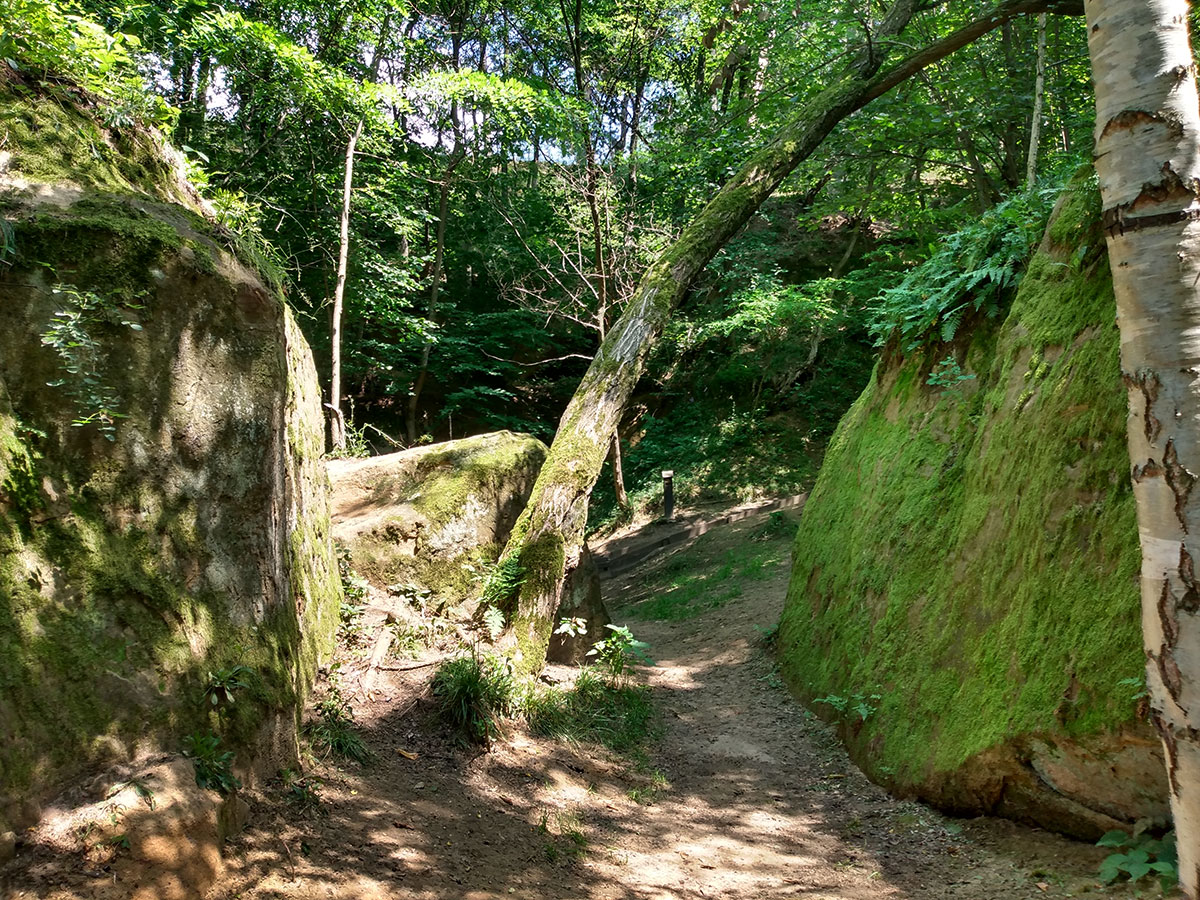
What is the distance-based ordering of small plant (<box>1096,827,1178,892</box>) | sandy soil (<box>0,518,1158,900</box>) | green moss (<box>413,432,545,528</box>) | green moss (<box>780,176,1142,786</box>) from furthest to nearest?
green moss (<box>413,432,545,528</box>) < green moss (<box>780,176,1142,786</box>) < sandy soil (<box>0,518,1158,900</box>) < small plant (<box>1096,827,1178,892</box>)

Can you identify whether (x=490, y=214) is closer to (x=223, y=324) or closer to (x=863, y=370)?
(x=863, y=370)

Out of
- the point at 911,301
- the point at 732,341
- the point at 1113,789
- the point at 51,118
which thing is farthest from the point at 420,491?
the point at 732,341

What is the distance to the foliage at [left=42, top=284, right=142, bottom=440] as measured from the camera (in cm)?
341

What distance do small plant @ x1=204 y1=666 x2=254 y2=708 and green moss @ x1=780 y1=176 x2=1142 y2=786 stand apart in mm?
4079

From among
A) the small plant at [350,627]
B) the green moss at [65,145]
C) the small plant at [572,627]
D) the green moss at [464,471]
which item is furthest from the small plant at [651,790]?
the green moss at [65,145]

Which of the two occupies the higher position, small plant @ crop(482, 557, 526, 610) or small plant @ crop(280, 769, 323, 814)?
small plant @ crop(482, 557, 526, 610)

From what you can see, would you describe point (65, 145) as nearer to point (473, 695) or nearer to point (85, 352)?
point (85, 352)

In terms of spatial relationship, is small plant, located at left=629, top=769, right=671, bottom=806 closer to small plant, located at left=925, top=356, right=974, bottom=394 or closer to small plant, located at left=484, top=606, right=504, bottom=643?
small plant, located at left=484, top=606, right=504, bottom=643

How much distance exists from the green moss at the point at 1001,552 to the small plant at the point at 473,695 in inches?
107

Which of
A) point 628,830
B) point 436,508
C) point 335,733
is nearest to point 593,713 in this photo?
point 628,830

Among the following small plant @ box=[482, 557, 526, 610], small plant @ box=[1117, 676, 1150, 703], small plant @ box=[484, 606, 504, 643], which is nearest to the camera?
small plant @ box=[1117, 676, 1150, 703]

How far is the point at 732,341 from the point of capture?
2002 centimetres

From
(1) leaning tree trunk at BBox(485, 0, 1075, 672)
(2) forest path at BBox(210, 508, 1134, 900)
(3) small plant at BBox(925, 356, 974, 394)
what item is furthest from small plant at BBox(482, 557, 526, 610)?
(3) small plant at BBox(925, 356, 974, 394)

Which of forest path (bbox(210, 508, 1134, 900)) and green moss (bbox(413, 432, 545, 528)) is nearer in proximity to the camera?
forest path (bbox(210, 508, 1134, 900))
